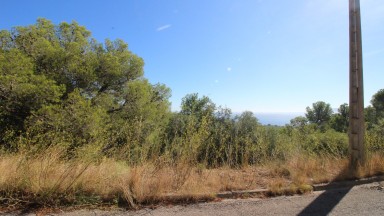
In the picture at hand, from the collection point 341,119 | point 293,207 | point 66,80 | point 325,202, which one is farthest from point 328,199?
point 341,119

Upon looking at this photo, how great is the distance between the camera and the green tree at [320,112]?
6700 cm

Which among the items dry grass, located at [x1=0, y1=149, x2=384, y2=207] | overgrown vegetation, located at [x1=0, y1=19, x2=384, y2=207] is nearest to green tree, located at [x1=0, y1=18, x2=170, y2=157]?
overgrown vegetation, located at [x1=0, y1=19, x2=384, y2=207]

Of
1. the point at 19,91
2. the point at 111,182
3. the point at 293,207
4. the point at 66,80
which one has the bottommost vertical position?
the point at 293,207

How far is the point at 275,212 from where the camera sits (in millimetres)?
3658

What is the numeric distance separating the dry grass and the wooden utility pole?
0.53m

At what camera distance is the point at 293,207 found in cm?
384

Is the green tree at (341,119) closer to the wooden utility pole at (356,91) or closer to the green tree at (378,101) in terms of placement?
the green tree at (378,101)

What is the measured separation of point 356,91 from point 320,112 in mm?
69349

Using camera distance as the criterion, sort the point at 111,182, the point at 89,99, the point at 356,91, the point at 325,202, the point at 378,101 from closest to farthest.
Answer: the point at 325,202
the point at 111,182
the point at 356,91
the point at 89,99
the point at 378,101

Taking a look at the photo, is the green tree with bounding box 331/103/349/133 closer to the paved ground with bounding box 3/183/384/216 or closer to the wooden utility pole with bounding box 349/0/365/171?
the wooden utility pole with bounding box 349/0/365/171

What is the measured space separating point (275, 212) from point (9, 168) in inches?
158

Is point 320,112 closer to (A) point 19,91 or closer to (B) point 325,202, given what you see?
(A) point 19,91

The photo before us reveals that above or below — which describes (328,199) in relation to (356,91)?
below

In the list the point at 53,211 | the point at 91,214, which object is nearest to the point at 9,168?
the point at 53,211
